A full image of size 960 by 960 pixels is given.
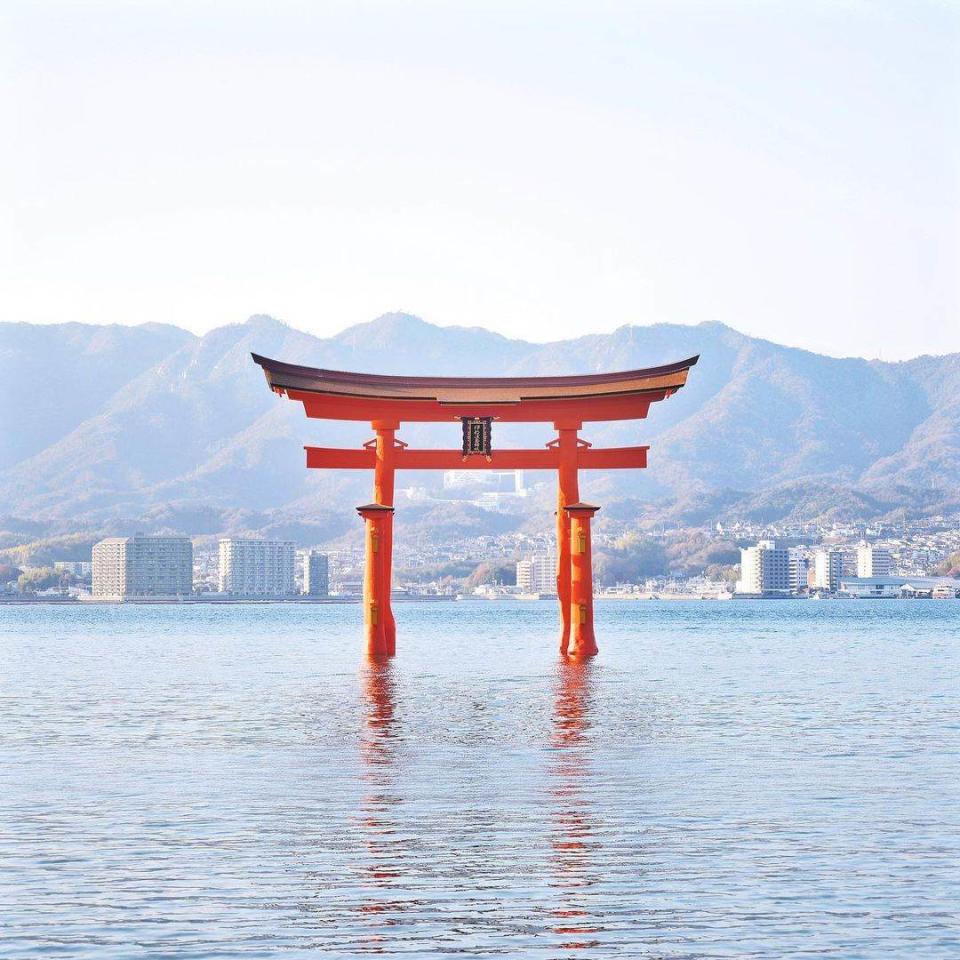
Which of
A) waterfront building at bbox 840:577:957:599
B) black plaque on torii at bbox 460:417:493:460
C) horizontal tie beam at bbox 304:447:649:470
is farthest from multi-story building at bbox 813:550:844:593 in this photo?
black plaque on torii at bbox 460:417:493:460

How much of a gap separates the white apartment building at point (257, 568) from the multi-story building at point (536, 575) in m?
25.5

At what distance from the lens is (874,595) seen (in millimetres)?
174500

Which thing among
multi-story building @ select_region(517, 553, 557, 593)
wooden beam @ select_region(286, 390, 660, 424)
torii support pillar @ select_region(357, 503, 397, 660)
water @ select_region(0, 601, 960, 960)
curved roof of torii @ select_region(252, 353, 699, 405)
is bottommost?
water @ select_region(0, 601, 960, 960)

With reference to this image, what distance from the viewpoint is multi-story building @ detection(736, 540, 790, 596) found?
6964 inches

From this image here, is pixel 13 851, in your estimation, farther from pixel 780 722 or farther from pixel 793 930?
pixel 780 722

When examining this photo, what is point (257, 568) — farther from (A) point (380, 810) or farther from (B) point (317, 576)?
(A) point (380, 810)

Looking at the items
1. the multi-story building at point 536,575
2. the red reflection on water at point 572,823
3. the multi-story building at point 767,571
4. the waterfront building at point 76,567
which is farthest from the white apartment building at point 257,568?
the red reflection on water at point 572,823

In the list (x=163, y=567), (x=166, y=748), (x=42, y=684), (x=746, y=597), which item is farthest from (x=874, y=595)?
→ (x=166, y=748)

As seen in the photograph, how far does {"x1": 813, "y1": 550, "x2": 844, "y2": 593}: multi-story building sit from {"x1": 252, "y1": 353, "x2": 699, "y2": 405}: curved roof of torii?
147m

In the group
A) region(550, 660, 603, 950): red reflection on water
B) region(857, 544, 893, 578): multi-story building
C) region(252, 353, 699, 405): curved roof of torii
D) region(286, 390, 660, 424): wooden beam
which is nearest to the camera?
region(550, 660, 603, 950): red reflection on water

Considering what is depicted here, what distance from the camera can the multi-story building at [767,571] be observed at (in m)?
177

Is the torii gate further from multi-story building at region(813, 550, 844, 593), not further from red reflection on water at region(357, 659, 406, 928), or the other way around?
multi-story building at region(813, 550, 844, 593)

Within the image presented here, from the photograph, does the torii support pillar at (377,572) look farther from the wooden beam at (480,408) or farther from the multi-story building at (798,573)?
the multi-story building at (798,573)

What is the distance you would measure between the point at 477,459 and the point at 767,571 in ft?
475
